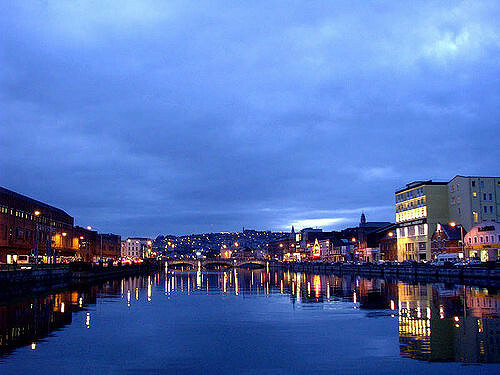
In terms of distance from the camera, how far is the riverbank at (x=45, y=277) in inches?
2726

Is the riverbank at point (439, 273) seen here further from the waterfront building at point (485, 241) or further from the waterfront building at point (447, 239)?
the waterfront building at point (447, 239)

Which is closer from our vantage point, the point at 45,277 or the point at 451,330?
the point at 451,330

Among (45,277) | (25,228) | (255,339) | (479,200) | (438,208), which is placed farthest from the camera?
(438,208)

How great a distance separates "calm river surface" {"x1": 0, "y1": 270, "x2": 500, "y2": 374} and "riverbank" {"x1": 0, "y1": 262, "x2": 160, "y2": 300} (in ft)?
71.4

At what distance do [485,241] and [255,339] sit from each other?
10182cm

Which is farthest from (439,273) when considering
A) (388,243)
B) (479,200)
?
(388,243)

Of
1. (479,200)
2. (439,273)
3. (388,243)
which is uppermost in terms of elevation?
(479,200)

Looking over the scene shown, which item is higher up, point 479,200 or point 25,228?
point 479,200

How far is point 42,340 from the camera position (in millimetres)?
29156

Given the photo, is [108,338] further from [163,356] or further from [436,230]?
[436,230]

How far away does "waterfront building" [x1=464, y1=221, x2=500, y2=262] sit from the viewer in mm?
114375

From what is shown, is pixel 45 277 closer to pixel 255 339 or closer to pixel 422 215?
pixel 255 339

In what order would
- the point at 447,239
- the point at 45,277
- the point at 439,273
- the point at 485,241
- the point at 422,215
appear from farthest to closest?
the point at 422,215 → the point at 447,239 → the point at 485,241 → the point at 439,273 → the point at 45,277

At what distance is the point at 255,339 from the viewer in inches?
1186
